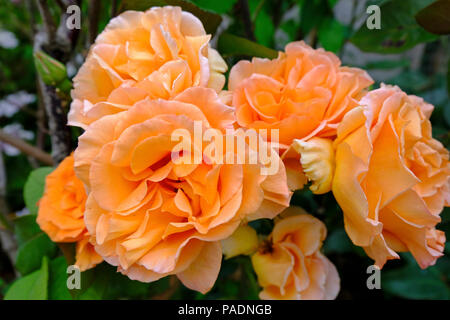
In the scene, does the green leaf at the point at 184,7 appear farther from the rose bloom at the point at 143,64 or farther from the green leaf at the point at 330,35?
the green leaf at the point at 330,35

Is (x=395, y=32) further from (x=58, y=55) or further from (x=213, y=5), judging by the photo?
(x=58, y=55)

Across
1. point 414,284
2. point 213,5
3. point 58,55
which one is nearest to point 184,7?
point 213,5

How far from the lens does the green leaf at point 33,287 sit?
0.42 metres

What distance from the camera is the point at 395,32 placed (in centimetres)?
50

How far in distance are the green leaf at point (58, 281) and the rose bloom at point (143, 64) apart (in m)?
0.21

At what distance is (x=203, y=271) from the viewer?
0.29m

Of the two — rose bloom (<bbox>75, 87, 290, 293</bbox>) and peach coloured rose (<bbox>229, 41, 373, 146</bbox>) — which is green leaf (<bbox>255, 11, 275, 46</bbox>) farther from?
rose bloom (<bbox>75, 87, 290, 293</bbox>)

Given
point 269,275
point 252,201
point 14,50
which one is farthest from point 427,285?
point 14,50

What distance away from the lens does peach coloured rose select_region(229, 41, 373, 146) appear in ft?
1.04

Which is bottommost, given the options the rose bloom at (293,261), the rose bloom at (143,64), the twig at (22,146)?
the twig at (22,146)

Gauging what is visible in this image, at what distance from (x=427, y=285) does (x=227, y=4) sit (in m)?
0.68

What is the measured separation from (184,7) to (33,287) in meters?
0.36

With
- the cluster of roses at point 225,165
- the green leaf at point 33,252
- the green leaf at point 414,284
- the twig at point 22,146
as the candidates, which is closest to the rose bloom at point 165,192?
the cluster of roses at point 225,165
